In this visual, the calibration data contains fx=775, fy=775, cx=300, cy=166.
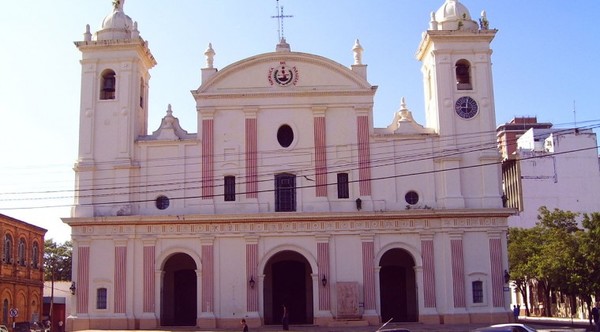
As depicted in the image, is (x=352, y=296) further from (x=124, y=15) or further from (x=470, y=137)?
(x=124, y=15)

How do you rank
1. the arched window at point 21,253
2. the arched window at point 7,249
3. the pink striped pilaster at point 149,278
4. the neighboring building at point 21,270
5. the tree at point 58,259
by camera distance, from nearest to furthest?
the pink striped pilaster at point 149,278, the neighboring building at point 21,270, the arched window at point 7,249, the arched window at point 21,253, the tree at point 58,259

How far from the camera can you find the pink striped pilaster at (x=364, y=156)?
131ft

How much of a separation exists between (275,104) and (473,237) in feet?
40.5

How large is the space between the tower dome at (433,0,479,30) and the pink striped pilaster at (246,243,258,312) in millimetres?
15685

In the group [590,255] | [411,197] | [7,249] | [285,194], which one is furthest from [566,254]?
[7,249]

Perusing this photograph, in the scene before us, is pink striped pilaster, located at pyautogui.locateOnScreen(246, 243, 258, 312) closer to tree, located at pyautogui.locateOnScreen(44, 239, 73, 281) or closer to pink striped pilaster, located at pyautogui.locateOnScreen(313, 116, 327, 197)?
pink striped pilaster, located at pyautogui.locateOnScreen(313, 116, 327, 197)

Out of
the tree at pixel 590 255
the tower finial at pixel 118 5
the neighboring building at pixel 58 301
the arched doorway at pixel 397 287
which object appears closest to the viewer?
the arched doorway at pixel 397 287

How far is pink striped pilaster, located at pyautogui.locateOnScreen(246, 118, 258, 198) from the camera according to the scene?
40.2 m

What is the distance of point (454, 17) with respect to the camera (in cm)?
4219

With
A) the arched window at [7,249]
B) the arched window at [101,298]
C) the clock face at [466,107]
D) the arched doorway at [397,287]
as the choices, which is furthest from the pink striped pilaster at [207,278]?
the arched window at [7,249]

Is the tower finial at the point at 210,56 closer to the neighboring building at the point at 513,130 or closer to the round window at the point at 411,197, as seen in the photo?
the round window at the point at 411,197

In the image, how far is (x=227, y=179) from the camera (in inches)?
1596

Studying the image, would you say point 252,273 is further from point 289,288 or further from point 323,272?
point 289,288

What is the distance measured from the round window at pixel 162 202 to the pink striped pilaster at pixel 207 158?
78.6 inches
